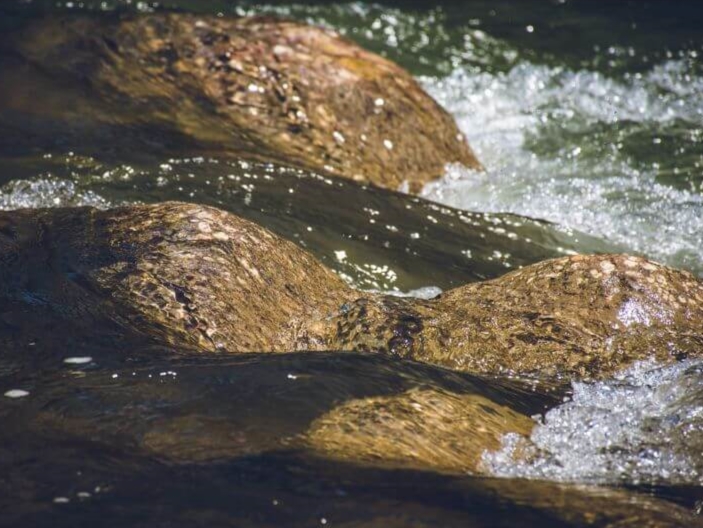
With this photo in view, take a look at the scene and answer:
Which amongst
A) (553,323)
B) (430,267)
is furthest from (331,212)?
(553,323)

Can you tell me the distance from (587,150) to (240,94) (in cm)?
287

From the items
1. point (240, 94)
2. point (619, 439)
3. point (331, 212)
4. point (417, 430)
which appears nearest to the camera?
point (417, 430)

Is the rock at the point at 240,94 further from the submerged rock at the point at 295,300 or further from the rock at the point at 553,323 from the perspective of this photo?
the rock at the point at 553,323

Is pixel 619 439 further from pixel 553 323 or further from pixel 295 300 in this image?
pixel 295 300

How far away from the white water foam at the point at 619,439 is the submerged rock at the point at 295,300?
1.18ft

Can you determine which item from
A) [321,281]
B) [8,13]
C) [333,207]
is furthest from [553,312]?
[8,13]

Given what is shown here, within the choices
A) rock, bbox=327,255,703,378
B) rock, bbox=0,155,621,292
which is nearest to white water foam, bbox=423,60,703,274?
rock, bbox=0,155,621,292

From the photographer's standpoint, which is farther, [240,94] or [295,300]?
[240,94]

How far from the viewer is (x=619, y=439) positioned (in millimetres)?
3930

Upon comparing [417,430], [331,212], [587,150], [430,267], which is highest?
[417,430]

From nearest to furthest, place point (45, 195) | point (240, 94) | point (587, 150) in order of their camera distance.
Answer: point (45, 195) → point (240, 94) → point (587, 150)

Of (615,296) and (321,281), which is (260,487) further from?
(615,296)

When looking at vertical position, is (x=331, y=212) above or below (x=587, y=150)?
above

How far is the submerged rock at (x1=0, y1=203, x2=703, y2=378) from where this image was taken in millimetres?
4422
